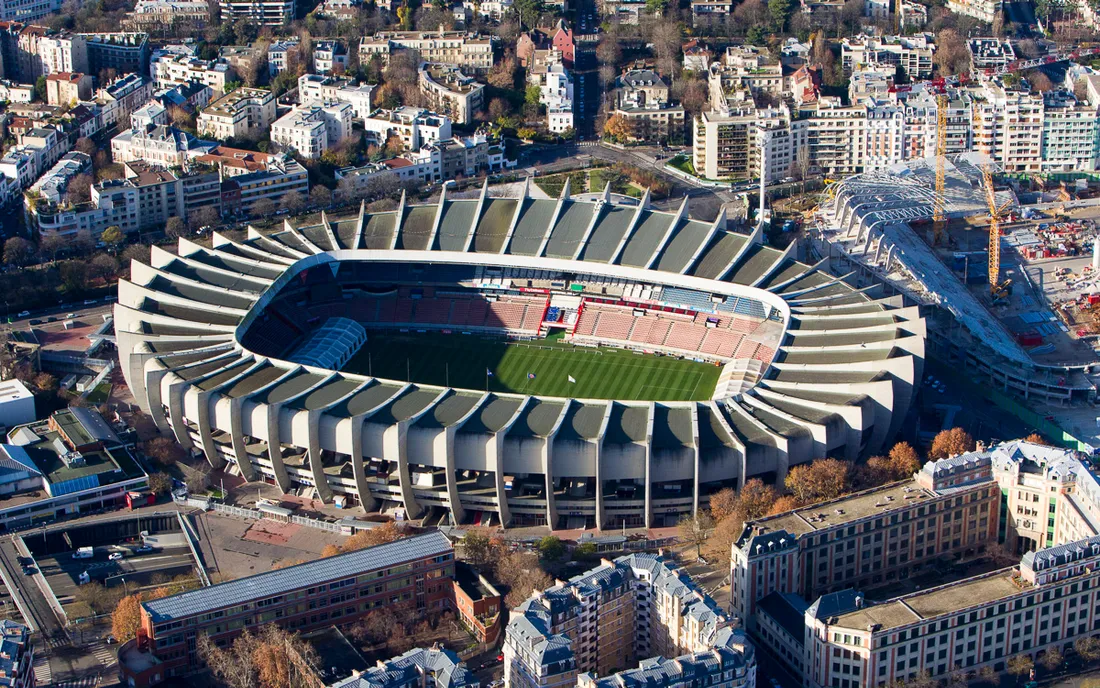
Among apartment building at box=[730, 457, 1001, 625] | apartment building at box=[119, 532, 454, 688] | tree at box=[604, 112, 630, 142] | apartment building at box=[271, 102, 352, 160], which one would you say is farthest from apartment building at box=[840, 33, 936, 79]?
apartment building at box=[119, 532, 454, 688]

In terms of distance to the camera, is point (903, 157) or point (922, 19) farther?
point (922, 19)

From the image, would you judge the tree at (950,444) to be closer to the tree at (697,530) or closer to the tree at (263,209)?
the tree at (697,530)

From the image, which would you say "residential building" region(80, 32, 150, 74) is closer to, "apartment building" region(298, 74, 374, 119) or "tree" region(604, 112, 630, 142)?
"apartment building" region(298, 74, 374, 119)

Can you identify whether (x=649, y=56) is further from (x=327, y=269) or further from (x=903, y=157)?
(x=327, y=269)

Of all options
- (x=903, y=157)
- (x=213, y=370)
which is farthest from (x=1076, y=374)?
(x=213, y=370)

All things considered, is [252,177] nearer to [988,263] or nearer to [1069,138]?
[988,263]

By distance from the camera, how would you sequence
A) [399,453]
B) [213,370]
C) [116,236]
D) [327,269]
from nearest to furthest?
1. [399,453]
2. [213,370]
3. [327,269]
4. [116,236]

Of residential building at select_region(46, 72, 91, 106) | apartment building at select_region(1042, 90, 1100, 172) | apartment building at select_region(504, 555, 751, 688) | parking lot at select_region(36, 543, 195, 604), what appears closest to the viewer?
apartment building at select_region(504, 555, 751, 688)
